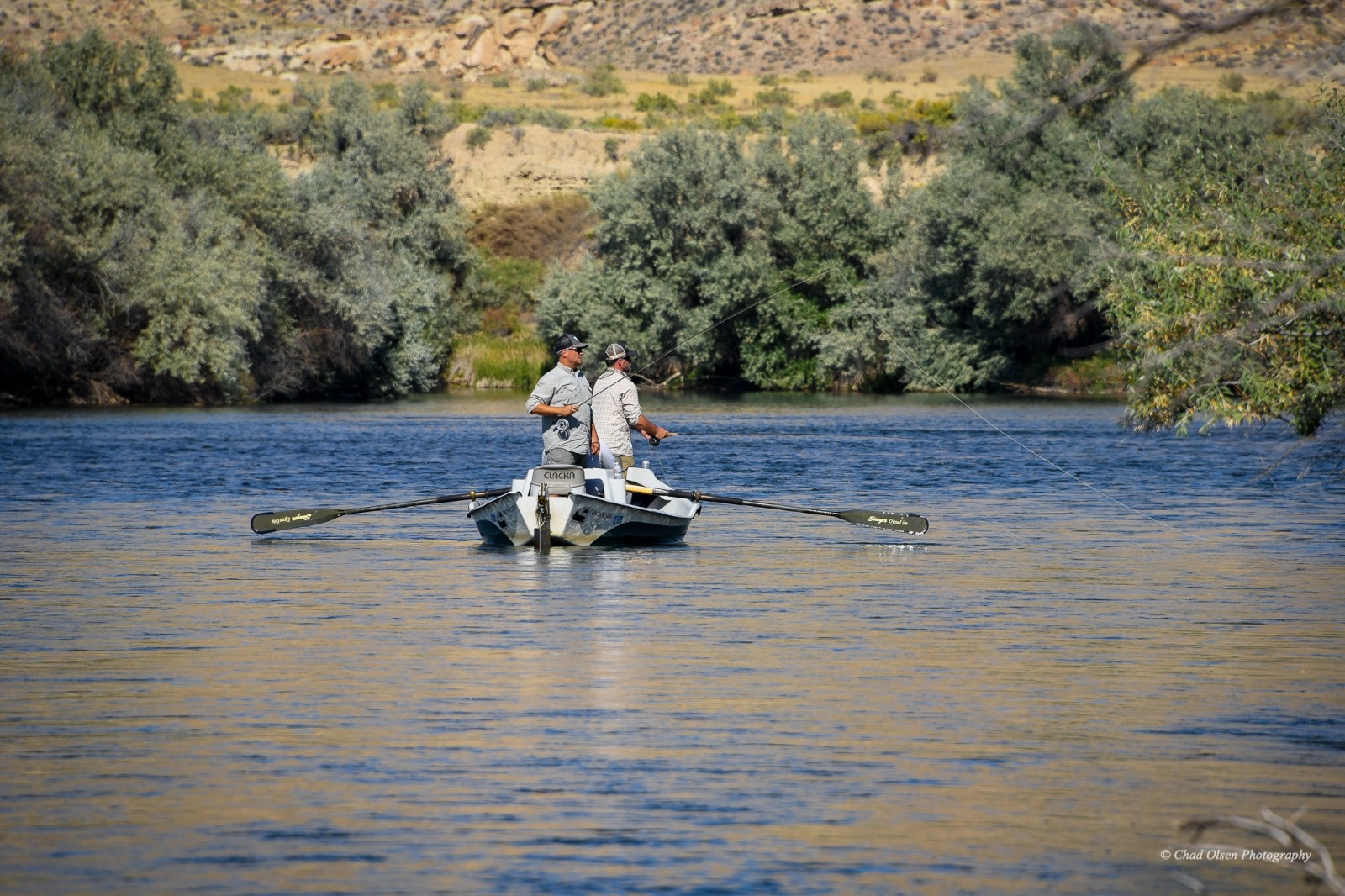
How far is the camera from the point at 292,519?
20969mm

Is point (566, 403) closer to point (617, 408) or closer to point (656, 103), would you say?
point (617, 408)

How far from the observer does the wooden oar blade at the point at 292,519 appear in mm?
20953

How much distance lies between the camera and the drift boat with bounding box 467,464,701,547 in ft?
61.2

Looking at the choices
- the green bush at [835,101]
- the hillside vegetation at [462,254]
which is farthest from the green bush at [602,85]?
the hillside vegetation at [462,254]

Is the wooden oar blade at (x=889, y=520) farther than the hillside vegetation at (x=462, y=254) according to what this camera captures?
No

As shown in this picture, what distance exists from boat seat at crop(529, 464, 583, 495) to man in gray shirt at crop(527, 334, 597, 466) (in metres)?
0.20

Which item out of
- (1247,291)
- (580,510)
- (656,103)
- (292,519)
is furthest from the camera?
(656,103)

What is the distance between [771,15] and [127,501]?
110 metres

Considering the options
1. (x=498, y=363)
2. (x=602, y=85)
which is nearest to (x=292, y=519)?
(x=498, y=363)

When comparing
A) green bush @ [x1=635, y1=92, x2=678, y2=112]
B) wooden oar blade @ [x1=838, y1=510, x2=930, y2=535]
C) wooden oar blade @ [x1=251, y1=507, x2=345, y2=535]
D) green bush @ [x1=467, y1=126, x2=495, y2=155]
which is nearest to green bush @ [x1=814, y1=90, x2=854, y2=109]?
green bush @ [x1=635, y1=92, x2=678, y2=112]

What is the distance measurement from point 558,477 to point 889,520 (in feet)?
13.5

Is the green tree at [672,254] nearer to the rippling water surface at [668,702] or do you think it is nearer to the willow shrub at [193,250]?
the willow shrub at [193,250]

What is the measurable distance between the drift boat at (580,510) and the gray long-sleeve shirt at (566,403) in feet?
0.98

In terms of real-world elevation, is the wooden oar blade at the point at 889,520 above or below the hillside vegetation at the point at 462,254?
below
